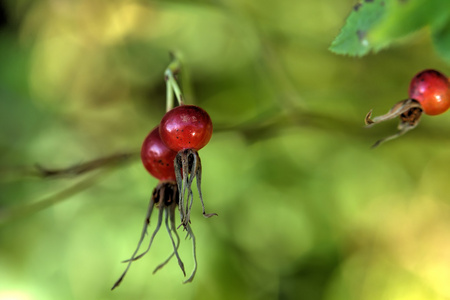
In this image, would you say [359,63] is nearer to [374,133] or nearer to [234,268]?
[374,133]


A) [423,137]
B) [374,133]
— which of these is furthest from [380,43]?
[423,137]

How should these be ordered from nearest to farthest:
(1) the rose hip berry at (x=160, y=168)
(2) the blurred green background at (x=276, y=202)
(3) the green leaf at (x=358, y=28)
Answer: (3) the green leaf at (x=358, y=28)
(1) the rose hip berry at (x=160, y=168)
(2) the blurred green background at (x=276, y=202)

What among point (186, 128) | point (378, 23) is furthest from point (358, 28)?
point (186, 128)

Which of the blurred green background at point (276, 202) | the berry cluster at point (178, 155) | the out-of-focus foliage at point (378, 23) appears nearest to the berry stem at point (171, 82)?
the berry cluster at point (178, 155)

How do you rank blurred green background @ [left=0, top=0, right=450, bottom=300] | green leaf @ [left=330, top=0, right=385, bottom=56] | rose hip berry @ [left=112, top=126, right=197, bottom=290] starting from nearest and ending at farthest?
green leaf @ [left=330, top=0, right=385, bottom=56], rose hip berry @ [left=112, top=126, right=197, bottom=290], blurred green background @ [left=0, top=0, right=450, bottom=300]

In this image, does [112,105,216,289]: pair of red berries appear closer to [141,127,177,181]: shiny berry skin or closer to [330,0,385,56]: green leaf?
[141,127,177,181]: shiny berry skin

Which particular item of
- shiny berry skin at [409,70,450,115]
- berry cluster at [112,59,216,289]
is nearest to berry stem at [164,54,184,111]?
berry cluster at [112,59,216,289]

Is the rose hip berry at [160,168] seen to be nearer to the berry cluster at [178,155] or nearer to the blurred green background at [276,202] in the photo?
the berry cluster at [178,155]

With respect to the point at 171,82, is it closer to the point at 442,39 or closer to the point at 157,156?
the point at 157,156
